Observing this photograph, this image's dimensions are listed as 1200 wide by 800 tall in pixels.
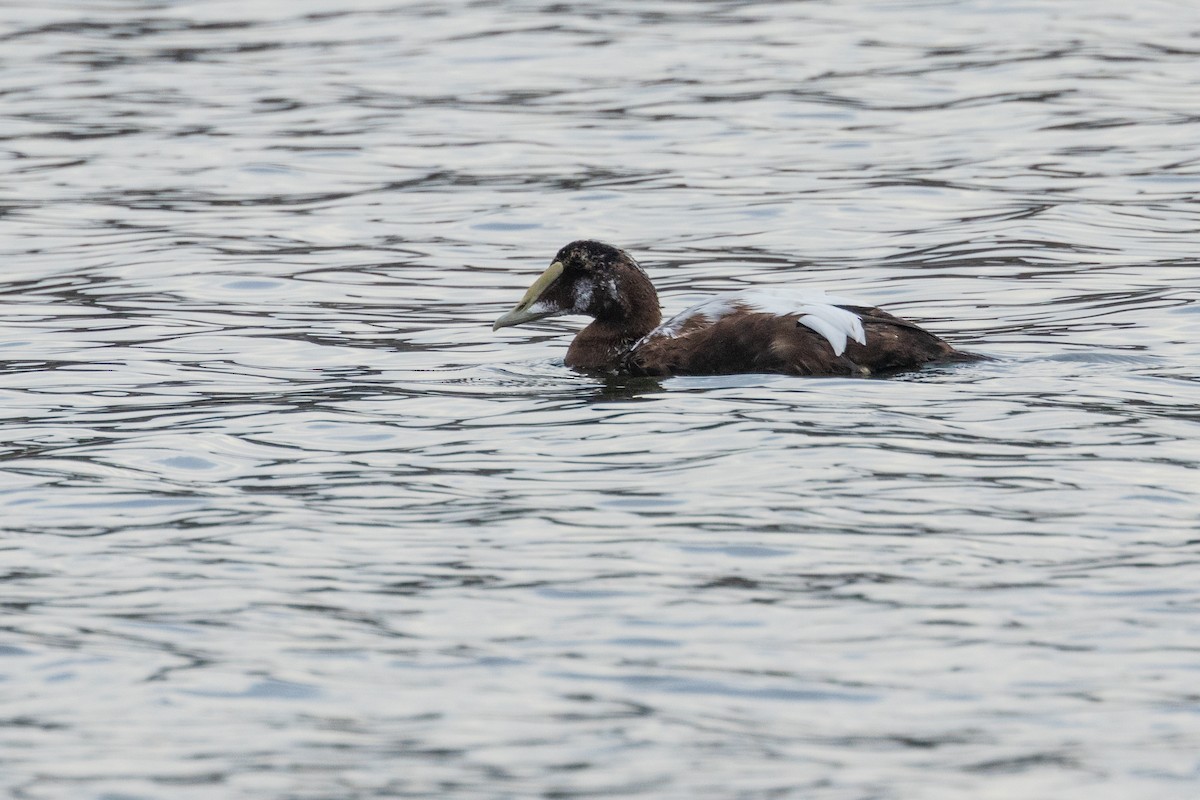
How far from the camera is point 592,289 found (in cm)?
1048

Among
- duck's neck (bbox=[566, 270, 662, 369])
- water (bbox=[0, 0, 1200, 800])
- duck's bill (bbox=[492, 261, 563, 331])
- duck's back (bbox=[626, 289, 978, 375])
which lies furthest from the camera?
duck's bill (bbox=[492, 261, 563, 331])

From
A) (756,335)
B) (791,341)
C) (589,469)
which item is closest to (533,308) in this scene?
(756,335)

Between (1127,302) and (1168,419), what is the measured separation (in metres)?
3.23

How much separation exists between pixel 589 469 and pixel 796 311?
78.5 inches

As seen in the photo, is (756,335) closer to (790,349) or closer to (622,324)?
(790,349)

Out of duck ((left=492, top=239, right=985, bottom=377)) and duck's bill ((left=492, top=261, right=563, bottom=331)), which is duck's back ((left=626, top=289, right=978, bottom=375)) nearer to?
duck ((left=492, top=239, right=985, bottom=377))

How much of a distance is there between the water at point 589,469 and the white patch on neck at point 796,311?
0.32m

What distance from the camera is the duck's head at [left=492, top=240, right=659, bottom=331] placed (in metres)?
10.4

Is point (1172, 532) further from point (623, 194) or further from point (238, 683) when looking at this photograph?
point (623, 194)

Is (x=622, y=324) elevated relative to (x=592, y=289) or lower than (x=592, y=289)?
lower

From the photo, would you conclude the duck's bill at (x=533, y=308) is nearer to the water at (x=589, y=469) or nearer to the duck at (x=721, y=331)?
the duck at (x=721, y=331)

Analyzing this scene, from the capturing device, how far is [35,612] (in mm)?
6293

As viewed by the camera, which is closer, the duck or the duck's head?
the duck

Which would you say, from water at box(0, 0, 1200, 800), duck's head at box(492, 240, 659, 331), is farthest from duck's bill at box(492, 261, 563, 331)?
water at box(0, 0, 1200, 800)
